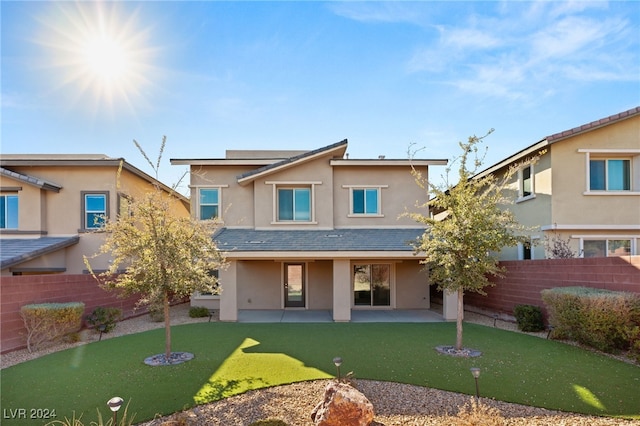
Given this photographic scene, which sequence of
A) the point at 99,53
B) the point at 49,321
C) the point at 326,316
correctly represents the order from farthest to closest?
the point at 326,316
the point at 49,321
the point at 99,53

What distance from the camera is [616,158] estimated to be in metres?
14.7

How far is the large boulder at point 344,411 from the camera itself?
5578mm

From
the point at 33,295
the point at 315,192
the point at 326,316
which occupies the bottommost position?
the point at 326,316

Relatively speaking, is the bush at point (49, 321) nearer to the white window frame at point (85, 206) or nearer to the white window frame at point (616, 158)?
the white window frame at point (85, 206)

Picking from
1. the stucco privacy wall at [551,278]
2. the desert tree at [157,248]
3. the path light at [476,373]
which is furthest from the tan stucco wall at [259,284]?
the path light at [476,373]

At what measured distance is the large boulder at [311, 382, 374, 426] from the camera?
18.3 feet

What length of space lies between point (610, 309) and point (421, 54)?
9.18 m

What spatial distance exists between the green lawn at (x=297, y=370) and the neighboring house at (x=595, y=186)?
5.85 meters

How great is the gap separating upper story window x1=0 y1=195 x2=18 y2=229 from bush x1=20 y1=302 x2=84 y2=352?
813cm

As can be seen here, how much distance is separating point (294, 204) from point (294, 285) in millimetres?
3908

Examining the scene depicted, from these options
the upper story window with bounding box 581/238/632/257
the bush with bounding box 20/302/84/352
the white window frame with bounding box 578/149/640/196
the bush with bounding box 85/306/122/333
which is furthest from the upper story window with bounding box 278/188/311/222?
the upper story window with bounding box 581/238/632/257

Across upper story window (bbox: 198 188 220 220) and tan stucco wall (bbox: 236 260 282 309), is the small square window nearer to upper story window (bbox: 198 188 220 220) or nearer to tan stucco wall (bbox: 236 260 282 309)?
tan stucco wall (bbox: 236 260 282 309)

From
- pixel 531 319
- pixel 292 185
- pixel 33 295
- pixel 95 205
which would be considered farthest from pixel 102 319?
pixel 531 319

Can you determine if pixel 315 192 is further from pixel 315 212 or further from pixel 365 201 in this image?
pixel 365 201
